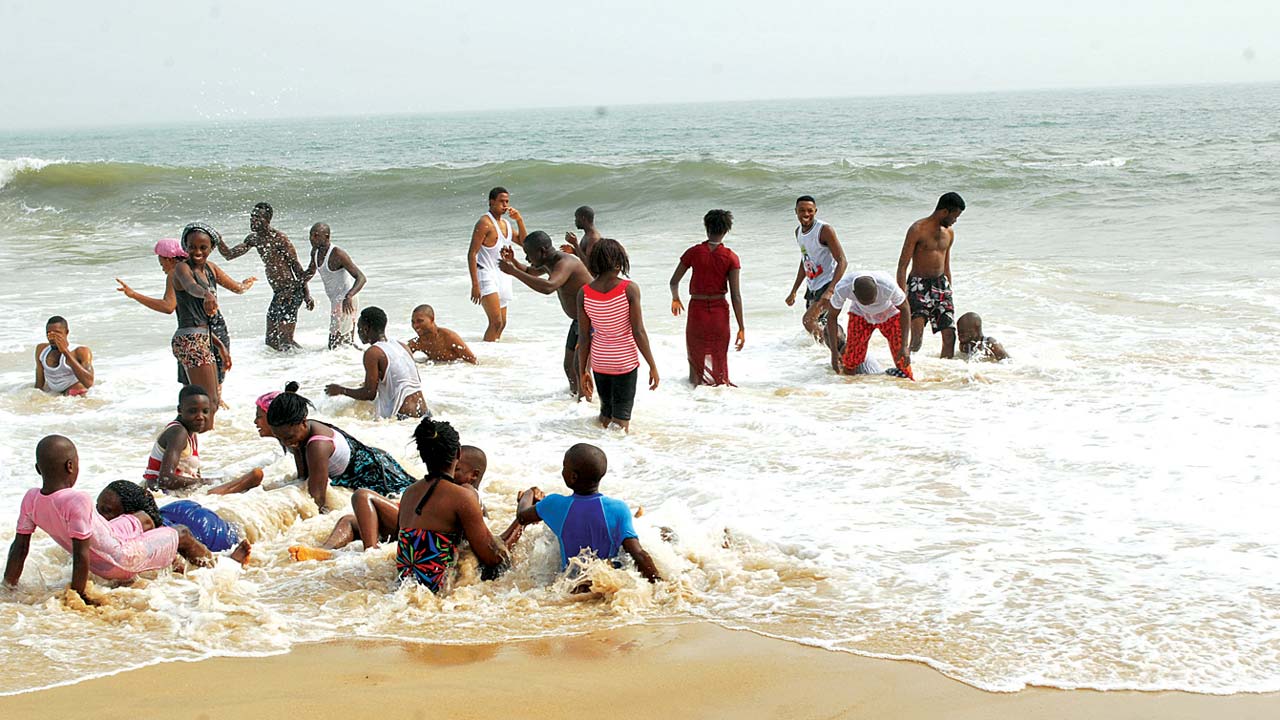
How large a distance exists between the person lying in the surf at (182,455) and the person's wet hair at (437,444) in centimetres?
176

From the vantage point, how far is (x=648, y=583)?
4.78m

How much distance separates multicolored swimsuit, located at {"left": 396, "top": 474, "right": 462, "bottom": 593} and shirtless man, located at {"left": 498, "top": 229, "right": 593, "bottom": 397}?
10.5 feet

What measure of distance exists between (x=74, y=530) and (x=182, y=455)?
1.66 meters

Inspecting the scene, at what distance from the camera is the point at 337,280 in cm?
1045

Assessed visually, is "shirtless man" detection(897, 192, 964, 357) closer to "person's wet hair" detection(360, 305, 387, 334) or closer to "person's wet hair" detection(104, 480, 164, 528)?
"person's wet hair" detection(360, 305, 387, 334)

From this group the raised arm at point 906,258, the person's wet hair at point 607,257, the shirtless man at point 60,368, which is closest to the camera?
the person's wet hair at point 607,257

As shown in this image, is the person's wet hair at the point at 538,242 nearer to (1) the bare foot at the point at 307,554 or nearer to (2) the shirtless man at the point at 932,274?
(2) the shirtless man at the point at 932,274

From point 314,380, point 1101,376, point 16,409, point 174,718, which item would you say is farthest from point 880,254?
point 174,718

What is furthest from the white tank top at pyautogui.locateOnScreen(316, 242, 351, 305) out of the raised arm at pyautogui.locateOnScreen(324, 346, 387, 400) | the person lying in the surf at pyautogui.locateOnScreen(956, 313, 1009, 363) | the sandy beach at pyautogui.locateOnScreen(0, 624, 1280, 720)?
the sandy beach at pyautogui.locateOnScreen(0, 624, 1280, 720)

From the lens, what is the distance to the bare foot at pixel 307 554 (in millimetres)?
5312

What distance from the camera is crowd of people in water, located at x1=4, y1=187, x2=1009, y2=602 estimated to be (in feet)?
15.9

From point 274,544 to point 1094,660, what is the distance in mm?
3739

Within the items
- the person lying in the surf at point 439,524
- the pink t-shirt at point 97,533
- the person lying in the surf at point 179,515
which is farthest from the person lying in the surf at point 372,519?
the pink t-shirt at point 97,533

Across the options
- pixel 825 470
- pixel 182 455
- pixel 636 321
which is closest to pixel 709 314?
pixel 636 321
